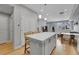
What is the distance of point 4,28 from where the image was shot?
22.6ft

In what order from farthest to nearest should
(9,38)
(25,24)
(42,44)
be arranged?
(9,38) → (25,24) → (42,44)

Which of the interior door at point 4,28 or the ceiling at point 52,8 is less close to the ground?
the ceiling at point 52,8

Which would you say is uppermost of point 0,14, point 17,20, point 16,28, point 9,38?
point 0,14

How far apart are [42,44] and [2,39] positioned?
473 centimetres

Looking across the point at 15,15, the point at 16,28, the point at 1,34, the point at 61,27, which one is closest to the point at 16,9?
the point at 15,15

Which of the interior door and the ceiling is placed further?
the interior door

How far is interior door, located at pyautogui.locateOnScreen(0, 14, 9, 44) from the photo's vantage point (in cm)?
659

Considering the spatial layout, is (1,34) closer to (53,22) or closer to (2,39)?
(2,39)

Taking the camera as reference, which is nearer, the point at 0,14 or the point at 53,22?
the point at 0,14

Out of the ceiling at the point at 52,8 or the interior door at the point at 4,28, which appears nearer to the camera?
the ceiling at the point at 52,8

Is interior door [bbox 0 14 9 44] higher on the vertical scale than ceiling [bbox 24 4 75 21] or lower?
lower

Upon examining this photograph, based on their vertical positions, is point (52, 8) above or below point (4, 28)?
above

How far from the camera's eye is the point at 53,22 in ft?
53.9

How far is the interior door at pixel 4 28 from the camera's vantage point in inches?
260
